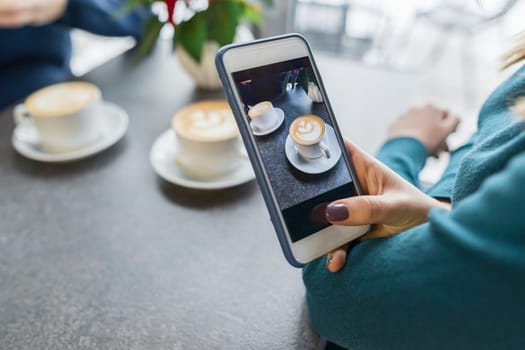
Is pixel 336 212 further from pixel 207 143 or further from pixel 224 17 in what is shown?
pixel 224 17

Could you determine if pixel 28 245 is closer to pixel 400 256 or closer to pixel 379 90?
pixel 400 256

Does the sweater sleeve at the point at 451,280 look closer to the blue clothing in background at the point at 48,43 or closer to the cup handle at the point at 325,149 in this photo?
the cup handle at the point at 325,149

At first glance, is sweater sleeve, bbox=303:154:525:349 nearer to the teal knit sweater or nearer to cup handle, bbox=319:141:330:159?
the teal knit sweater

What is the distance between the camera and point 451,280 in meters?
0.25

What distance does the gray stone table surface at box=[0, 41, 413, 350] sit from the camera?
0.41 meters

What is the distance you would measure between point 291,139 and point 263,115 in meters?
0.04

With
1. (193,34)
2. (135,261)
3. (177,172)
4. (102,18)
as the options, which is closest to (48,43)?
(102,18)

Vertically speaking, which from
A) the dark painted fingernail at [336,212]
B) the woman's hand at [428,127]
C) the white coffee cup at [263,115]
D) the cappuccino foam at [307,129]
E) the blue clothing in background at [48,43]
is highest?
the white coffee cup at [263,115]

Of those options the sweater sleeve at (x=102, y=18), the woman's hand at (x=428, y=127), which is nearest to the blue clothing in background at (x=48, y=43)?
the sweater sleeve at (x=102, y=18)

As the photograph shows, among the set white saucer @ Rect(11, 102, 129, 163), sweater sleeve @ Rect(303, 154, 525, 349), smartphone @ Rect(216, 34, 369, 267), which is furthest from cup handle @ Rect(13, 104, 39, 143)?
sweater sleeve @ Rect(303, 154, 525, 349)

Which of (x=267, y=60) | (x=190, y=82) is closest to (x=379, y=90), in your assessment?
(x=190, y=82)

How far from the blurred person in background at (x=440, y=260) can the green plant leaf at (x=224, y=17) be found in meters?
0.42

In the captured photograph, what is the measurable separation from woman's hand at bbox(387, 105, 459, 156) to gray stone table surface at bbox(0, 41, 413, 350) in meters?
0.09

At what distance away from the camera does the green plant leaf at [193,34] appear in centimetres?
72
